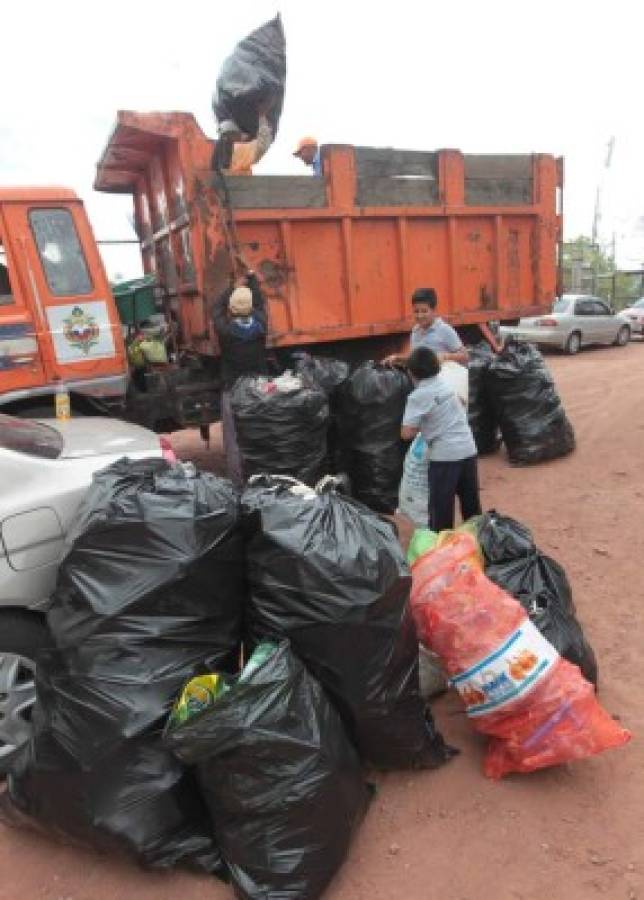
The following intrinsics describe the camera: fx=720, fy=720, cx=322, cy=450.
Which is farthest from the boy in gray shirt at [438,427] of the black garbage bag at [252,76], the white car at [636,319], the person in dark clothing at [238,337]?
the white car at [636,319]

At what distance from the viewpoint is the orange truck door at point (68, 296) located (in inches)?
175

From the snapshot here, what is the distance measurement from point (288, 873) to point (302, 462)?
9.27 ft

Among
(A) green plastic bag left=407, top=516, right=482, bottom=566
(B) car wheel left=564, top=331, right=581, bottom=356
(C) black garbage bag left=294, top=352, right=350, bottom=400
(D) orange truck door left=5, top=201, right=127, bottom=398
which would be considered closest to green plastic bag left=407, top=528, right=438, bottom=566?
(A) green plastic bag left=407, top=516, right=482, bottom=566

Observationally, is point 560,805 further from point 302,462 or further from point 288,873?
point 302,462

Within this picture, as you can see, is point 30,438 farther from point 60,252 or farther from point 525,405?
point 525,405

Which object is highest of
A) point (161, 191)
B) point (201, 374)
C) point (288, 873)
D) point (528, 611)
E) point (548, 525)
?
point (161, 191)

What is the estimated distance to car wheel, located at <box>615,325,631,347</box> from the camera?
52.9 ft

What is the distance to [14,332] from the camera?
4379mm

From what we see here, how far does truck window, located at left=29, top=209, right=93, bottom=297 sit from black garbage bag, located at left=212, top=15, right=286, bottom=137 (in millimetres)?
1412

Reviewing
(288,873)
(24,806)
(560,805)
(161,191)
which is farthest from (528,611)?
(161,191)

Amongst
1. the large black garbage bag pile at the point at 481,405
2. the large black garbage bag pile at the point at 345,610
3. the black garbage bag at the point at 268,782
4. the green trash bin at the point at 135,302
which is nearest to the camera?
the black garbage bag at the point at 268,782

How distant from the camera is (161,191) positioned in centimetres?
543

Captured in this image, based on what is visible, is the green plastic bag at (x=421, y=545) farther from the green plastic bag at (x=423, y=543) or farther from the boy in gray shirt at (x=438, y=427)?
the boy in gray shirt at (x=438, y=427)

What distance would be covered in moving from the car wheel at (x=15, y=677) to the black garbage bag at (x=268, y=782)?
2.77ft
